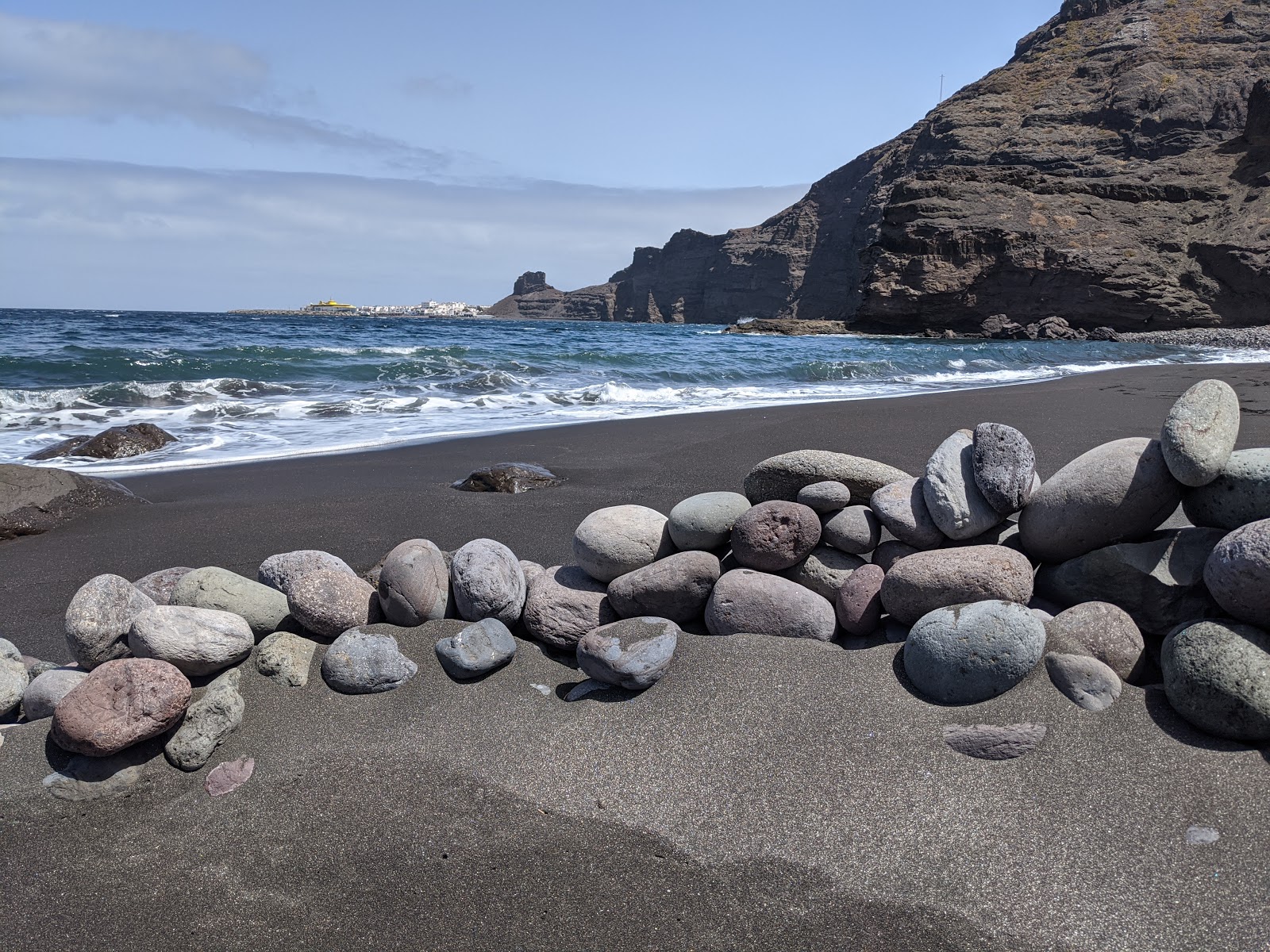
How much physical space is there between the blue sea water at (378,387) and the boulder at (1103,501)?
622 cm

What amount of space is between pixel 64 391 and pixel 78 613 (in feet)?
35.7

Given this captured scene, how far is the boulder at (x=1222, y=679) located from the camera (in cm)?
176

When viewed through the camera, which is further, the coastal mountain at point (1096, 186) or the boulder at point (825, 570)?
the coastal mountain at point (1096, 186)

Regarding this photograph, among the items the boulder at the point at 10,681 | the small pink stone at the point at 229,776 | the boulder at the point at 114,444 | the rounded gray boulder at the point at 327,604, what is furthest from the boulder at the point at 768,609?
the boulder at the point at 114,444

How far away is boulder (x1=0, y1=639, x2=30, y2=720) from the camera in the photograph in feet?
7.56

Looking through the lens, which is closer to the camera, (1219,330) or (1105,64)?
(1219,330)

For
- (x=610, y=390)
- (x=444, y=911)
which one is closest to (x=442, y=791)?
(x=444, y=911)

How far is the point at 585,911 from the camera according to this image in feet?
5.28

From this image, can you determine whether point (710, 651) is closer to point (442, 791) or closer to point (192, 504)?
point (442, 791)

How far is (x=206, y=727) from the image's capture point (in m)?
2.12

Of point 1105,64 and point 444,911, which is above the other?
point 1105,64

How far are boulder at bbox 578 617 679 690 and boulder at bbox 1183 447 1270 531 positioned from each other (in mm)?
1457

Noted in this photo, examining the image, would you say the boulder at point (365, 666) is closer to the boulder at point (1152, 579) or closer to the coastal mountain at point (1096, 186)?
the boulder at point (1152, 579)

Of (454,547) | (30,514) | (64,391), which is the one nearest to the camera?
(454,547)
